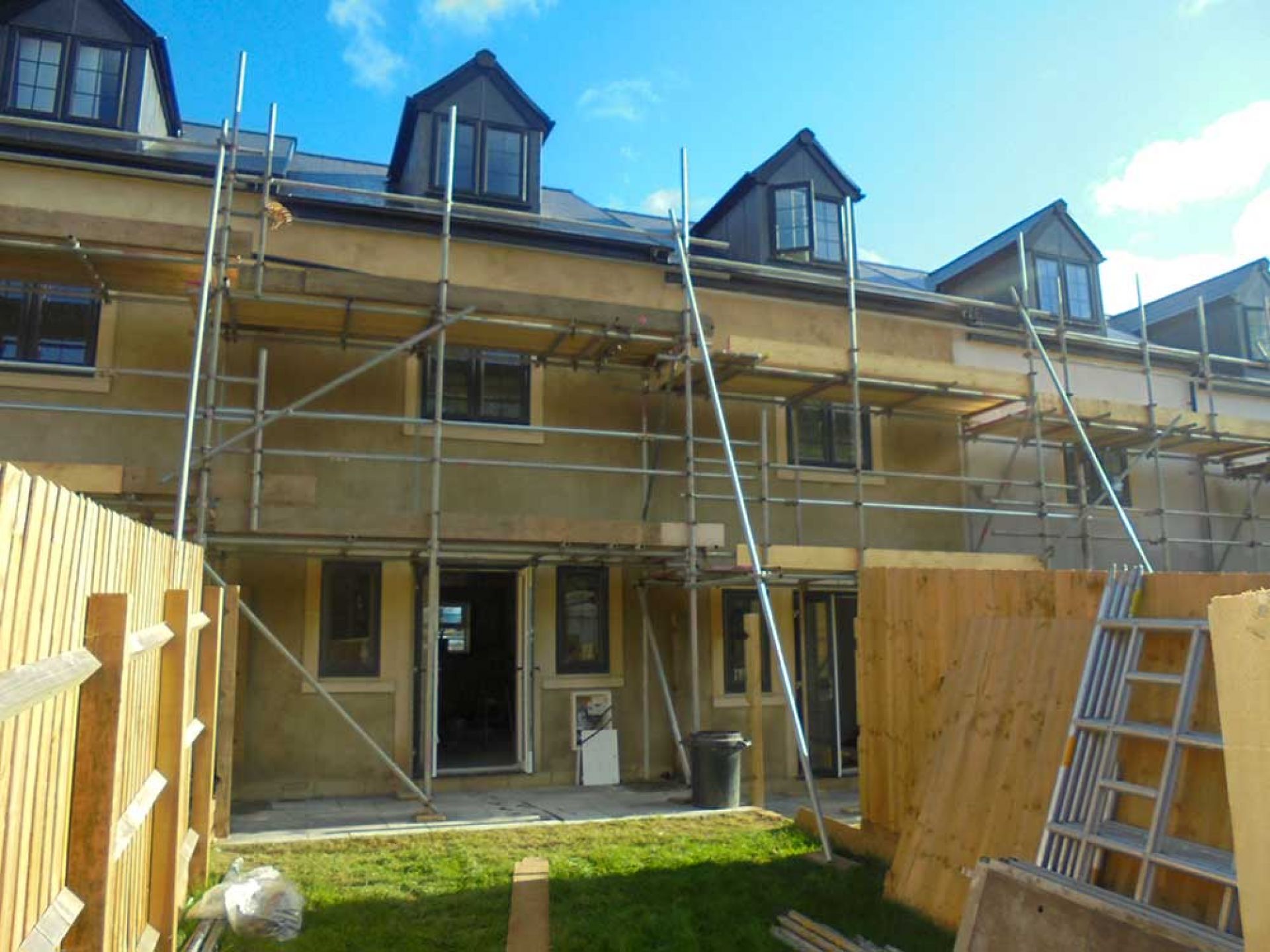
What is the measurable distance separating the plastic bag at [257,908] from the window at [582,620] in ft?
18.9

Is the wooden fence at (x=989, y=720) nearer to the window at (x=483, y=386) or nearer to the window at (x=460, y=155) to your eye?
the window at (x=483, y=386)

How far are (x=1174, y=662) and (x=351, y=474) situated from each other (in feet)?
27.1

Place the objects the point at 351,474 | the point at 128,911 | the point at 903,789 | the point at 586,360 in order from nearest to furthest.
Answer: the point at 128,911 → the point at 903,789 → the point at 351,474 → the point at 586,360

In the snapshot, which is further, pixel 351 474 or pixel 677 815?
pixel 351 474

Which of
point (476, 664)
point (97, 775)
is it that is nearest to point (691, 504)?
point (476, 664)

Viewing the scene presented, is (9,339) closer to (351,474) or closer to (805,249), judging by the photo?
(351,474)

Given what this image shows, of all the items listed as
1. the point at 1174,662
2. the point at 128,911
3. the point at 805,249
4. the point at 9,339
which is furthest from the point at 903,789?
the point at 9,339

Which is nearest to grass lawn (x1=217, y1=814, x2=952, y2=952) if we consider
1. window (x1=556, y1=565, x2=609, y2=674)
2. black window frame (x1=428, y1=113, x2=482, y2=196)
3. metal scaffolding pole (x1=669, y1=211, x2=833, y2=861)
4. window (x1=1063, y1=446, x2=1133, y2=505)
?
metal scaffolding pole (x1=669, y1=211, x2=833, y2=861)

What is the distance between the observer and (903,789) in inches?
289

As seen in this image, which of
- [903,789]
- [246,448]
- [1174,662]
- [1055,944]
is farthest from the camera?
[246,448]

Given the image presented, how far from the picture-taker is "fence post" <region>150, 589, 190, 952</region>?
471 cm

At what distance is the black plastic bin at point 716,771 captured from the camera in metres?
9.79

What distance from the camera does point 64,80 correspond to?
10797 mm

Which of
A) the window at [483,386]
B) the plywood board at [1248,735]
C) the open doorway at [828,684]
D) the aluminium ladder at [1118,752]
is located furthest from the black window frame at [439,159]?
the plywood board at [1248,735]
